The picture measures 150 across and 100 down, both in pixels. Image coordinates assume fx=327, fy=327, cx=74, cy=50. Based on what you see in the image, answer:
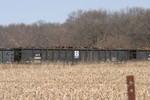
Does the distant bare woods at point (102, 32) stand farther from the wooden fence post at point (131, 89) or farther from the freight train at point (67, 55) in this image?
the wooden fence post at point (131, 89)

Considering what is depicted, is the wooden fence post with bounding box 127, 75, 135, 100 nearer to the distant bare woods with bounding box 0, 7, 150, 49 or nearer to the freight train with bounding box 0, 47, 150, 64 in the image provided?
the freight train with bounding box 0, 47, 150, 64

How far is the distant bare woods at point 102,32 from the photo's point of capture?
6103cm

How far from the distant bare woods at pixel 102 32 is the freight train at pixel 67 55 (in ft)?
68.5

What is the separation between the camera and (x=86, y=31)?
2790 inches

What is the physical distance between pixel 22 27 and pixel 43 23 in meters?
9.77

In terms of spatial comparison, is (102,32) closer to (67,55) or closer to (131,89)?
(67,55)

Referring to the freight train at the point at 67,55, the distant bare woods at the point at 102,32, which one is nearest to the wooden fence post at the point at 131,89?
the freight train at the point at 67,55

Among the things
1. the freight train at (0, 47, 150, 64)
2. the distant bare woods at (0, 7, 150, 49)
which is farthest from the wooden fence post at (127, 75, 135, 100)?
the distant bare woods at (0, 7, 150, 49)

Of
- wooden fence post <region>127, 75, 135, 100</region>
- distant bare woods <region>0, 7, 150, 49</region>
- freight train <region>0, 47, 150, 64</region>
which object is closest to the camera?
wooden fence post <region>127, 75, 135, 100</region>

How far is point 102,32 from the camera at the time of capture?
6981 cm

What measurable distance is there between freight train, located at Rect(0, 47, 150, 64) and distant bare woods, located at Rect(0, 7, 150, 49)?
68.5ft

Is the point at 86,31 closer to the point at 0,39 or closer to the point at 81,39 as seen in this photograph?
the point at 81,39

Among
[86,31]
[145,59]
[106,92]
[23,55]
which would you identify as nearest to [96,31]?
[86,31]

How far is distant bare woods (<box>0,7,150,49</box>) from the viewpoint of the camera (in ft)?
200
